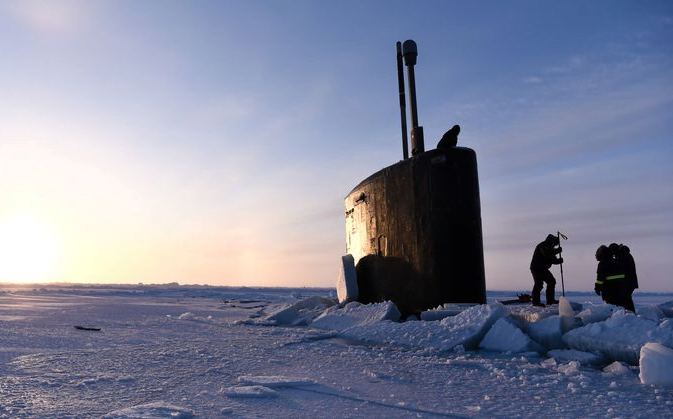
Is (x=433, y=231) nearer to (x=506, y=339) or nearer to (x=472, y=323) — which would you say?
(x=472, y=323)

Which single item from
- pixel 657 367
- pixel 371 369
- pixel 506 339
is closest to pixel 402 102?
pixel 506 339

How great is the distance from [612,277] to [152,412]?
6780mm

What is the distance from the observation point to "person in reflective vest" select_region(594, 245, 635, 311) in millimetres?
7191

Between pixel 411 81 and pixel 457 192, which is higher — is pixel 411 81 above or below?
above

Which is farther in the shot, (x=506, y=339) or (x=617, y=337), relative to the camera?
(x=506, y=339)

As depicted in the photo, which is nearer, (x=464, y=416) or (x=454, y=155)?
(x=464, y=416)

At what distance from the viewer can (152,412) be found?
2.65m

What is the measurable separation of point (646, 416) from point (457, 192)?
15.4 feet

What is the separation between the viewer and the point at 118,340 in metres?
6.11

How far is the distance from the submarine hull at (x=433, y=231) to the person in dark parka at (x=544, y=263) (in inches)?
91.6

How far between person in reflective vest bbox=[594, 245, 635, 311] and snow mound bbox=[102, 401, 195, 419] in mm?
6547

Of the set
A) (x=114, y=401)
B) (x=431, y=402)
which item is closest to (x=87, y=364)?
(x=114, y=401)

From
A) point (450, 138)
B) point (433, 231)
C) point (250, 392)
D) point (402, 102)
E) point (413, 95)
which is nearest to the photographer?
point (250, 392)

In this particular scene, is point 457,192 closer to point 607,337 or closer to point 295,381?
point 607,337
